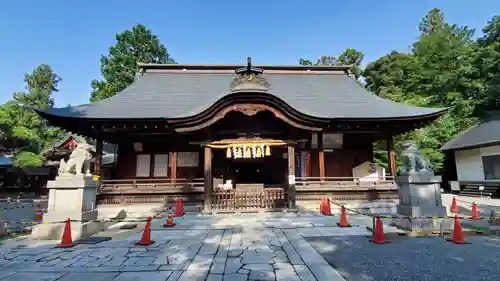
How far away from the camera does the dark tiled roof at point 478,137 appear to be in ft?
59.1

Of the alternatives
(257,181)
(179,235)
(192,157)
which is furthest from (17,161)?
(179,235)

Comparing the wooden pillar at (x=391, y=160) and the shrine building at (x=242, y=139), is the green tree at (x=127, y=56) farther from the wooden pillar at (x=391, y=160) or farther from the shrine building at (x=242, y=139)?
the wooden pillar at (x=391, y=160)

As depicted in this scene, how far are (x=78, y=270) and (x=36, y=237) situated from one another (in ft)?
12.5

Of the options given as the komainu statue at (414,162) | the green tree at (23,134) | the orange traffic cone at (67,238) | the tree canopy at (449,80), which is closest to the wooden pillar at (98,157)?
the green tree at (23,134)

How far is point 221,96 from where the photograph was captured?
10.7 metres

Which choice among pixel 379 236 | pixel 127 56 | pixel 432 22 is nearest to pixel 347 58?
pixel 432 22

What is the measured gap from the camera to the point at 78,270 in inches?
183

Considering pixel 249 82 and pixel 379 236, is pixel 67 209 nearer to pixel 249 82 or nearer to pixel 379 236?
pixel 249 82

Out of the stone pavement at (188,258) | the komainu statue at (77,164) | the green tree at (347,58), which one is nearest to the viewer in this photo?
the stone pavement at (188,258)

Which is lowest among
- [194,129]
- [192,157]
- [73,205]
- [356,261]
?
[356,261]

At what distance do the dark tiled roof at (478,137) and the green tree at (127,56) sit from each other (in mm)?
36084

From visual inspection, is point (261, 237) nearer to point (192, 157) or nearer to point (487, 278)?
point (487, 278)

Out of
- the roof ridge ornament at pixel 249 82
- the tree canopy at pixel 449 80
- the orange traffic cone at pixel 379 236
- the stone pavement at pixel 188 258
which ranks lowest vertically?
the stone pavement at pixel 188 258

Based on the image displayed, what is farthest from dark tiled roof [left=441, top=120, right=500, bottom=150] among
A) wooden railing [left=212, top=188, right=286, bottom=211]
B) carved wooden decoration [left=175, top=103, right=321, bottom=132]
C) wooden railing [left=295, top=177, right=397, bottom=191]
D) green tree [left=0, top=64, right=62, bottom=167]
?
green tree [left=0, top=64, right=62, bottom=167]
